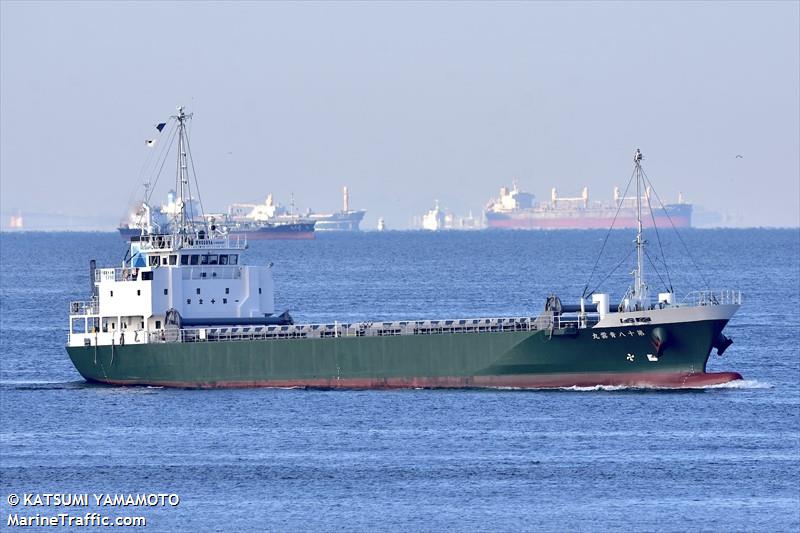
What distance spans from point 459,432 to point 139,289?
19054 mm

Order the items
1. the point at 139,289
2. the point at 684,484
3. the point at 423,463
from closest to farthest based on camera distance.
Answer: the point at 684,484
the point at 423,463
the point at 139,289

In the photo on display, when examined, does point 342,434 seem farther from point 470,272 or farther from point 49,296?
point 470,272

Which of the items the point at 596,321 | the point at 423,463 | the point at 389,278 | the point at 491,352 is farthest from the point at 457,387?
the point at 389,278

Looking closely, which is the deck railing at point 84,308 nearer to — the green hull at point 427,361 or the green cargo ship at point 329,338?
the green cargo ship at point 329,338

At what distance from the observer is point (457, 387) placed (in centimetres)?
6109

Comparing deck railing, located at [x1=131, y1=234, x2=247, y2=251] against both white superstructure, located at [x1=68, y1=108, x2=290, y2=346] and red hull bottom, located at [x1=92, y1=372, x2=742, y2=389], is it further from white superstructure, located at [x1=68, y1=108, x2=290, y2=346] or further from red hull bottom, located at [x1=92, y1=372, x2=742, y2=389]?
red hull bottom, located at [x1=92, y1=372, x2=742, y2=389]

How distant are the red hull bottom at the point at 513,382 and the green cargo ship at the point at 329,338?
0.15 feet

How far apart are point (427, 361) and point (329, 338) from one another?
3.81 m

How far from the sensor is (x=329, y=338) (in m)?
62.2

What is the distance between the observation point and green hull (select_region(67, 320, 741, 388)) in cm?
5872

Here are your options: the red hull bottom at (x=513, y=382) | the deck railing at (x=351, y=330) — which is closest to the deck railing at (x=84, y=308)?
the deck railing at (x=351, y=330)

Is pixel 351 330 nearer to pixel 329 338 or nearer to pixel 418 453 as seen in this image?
pixel 329 338

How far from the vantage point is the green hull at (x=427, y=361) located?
2312 inches

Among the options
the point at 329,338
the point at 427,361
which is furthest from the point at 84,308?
the point at 427,361
